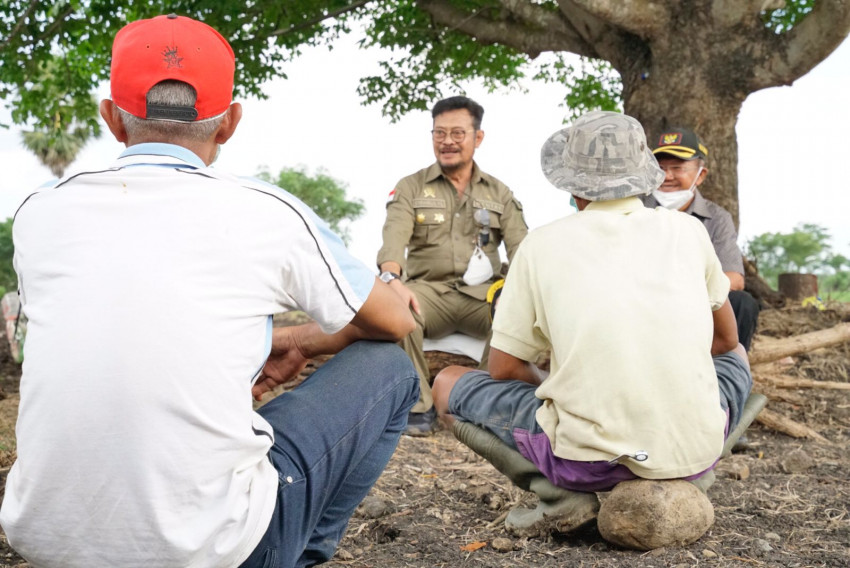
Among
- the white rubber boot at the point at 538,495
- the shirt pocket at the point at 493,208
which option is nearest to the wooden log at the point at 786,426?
the shirt pocket at the point at 493,208

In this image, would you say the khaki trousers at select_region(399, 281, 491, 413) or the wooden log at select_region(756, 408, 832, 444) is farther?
the khaki trousers at select_region(399, 281, 491, 413)

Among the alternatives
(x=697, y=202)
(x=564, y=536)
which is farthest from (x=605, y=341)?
(x=697, y=202)

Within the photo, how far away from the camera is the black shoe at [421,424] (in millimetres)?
5629

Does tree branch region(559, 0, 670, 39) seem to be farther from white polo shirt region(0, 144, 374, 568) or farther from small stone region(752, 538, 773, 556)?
white polo shirt region(0, 144, 374, 568)

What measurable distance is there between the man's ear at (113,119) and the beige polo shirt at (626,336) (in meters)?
1.39

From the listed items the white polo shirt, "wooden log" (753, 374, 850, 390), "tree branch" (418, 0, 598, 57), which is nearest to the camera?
the white polo shirt

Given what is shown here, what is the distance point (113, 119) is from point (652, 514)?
2061 millimetres

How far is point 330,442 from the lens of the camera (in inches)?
87.9

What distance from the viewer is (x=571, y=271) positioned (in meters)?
2.88

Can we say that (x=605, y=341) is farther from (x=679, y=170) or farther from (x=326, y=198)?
(x=326, y=198)

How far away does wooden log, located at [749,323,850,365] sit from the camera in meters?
6.38

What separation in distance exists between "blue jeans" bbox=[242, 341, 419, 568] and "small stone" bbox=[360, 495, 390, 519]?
3.28 ft

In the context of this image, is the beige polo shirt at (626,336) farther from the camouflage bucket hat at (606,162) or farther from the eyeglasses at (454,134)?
the eyeglasses at (454,134)

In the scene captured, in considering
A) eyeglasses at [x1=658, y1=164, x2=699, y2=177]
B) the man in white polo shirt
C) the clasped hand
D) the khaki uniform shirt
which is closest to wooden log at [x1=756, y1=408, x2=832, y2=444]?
eyeglasses at [x1=658, y1=164, x2=699, y2=177]
